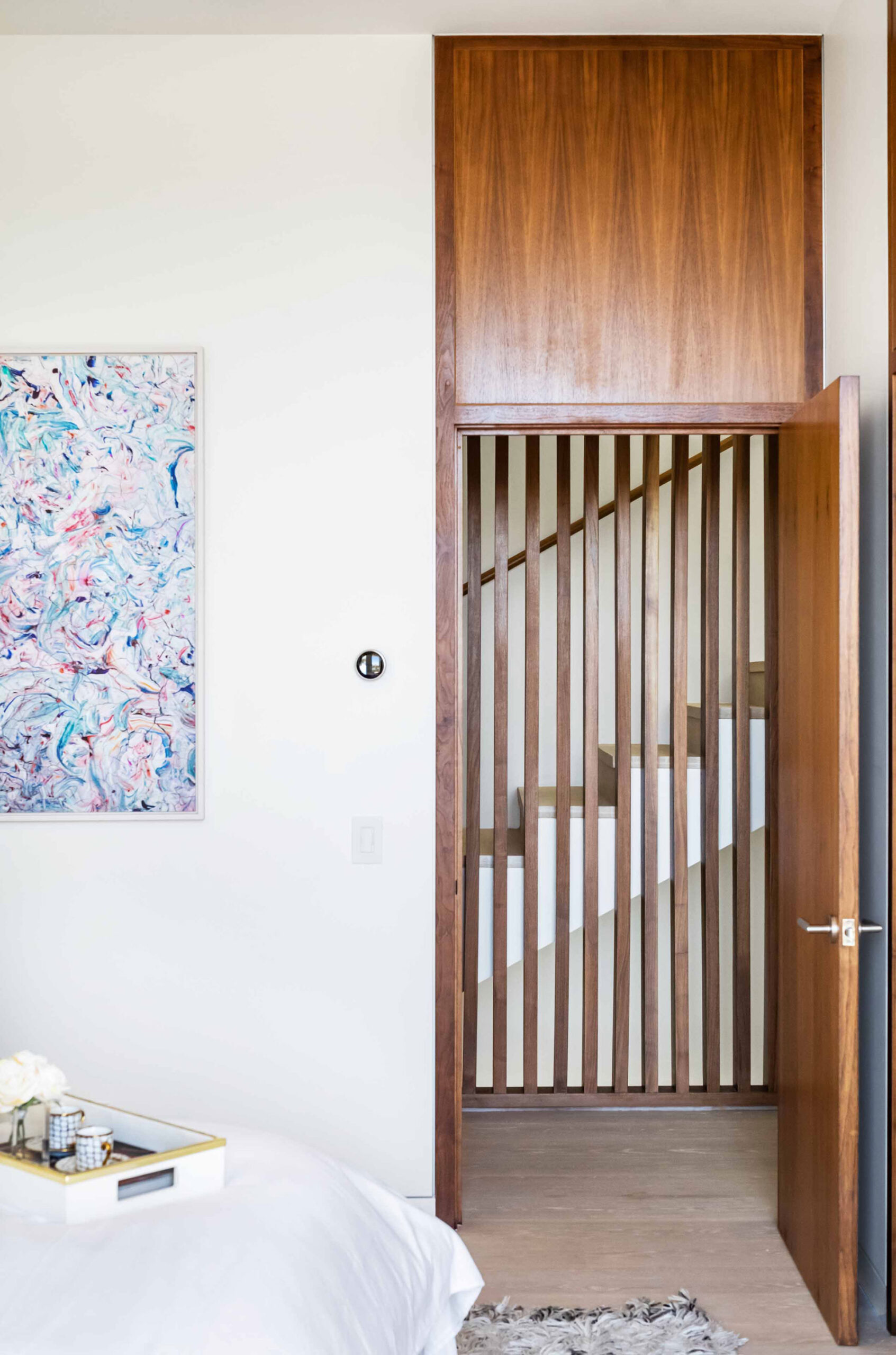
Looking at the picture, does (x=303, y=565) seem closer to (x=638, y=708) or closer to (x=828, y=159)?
(x=828, y=159)

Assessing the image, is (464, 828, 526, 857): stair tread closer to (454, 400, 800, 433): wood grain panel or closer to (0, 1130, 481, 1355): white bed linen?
(454, 400, 800, 433): wood grain panel

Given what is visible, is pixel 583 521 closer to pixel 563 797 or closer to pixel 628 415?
pixel 563 797

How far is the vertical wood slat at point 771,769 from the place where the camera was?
11.4 feet

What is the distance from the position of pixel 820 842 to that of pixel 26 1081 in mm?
1635

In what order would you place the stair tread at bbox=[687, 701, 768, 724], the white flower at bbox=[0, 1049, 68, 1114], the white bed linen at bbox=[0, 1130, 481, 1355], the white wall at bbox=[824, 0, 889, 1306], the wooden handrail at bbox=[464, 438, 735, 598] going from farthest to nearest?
1. the wooden handrail at bbox=[464, 438, 735, 598]
2. the stair tread at bbox=[687, 701, 768, 724]
3. the white wall at bbox=[824, 0, 889, 1306]
4. the white flower at bbox=[0, 1049, 68, 1114]
5. the white bed linen at bbox=[0, 1130, 481, 1355]

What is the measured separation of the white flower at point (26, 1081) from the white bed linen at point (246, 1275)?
0.16 meters

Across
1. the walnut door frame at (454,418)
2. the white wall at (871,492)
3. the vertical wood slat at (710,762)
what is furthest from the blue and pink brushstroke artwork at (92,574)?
the vertical wood slat at (710,762)

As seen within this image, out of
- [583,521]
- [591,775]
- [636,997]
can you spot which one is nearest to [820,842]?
[591,775]

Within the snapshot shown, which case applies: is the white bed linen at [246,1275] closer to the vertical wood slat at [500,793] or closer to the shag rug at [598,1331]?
the shag rug at [598,1331]

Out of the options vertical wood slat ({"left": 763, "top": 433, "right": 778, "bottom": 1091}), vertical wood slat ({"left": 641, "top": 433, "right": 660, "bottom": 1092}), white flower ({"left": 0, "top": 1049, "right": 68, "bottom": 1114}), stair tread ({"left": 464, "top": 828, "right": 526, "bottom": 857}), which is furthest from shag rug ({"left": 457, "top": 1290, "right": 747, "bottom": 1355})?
stair tread ({"left": 464, "top": 828, "right": 526, "bottom": 857})

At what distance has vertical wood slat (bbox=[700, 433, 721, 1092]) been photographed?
11.5ft

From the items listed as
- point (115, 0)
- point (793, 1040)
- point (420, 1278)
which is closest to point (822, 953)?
point (793, 1040)

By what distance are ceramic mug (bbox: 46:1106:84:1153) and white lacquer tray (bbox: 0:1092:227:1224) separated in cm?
3

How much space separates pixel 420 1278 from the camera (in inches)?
66.2
